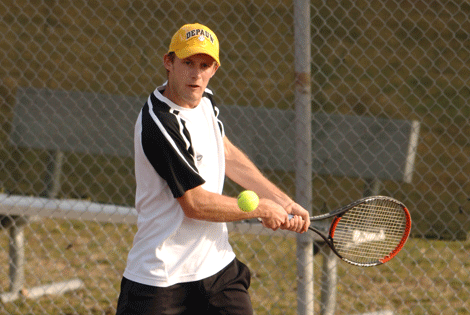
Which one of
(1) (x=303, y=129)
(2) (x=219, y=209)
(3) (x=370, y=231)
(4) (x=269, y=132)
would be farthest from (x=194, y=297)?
(4) (x=269, y=132)

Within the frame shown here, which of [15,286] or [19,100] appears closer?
[15,286]

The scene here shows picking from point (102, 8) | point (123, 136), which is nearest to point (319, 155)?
point (123, 136)

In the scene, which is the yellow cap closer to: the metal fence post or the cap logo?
the cap logo

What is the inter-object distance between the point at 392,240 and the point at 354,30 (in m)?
2.73

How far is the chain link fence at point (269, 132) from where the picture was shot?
422 centimetres

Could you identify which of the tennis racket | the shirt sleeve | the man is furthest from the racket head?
the shirt sleeve

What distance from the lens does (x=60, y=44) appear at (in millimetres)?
5816

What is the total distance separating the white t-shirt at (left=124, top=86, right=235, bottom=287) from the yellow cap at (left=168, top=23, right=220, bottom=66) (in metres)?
0.20

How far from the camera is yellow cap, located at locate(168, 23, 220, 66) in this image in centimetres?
232

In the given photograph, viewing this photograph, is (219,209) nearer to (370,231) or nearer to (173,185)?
(173,185)

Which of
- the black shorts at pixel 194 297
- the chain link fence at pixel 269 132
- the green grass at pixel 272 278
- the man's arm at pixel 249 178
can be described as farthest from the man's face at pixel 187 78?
Answer: the green grass at pixel 272 278

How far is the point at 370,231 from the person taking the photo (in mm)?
3010

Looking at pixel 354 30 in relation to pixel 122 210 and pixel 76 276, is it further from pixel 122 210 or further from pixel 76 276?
pixel 76 276

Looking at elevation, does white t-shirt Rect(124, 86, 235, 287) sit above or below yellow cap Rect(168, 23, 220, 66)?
below
